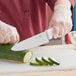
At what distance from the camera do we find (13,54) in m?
1.00

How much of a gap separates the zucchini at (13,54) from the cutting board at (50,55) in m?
0.02

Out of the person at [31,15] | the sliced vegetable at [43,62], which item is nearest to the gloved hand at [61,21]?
the person at [31,15]

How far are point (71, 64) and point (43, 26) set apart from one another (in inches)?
15.1

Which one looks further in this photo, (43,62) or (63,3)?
(63,3)

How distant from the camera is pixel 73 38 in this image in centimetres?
120

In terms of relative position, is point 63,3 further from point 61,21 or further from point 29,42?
point 29,42

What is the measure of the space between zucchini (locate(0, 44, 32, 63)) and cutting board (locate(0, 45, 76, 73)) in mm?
18

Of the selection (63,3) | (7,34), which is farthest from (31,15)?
(7,34)

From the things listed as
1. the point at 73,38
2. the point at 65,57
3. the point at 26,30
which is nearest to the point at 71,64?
the point at 65,57

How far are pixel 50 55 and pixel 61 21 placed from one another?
0.14 m

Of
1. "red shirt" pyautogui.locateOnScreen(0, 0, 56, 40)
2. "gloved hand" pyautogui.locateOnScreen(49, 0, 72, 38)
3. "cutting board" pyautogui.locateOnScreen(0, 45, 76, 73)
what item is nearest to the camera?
"cutting board" pyautogui.locateOnScreen(0, 45, 76, 73)

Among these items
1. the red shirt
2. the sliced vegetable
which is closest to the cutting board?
the sliced vegetable

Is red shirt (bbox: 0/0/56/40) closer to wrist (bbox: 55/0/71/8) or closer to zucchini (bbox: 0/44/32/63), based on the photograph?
wrist (bbox: 55/0/71/8)

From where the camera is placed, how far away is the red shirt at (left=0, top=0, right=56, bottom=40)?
1.22 meters
